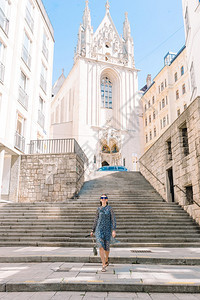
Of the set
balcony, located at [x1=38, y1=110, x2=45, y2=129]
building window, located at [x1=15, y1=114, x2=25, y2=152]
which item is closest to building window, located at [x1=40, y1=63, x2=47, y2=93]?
balcony, located at [x1=38, y1=110, x2=45, y2=129]

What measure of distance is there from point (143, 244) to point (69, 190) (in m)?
7.44

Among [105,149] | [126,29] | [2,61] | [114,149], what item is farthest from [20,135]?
[126,29]

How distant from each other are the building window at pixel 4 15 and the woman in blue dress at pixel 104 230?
13.4 meters

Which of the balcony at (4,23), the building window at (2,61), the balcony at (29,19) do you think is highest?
the balcony at (29,19)

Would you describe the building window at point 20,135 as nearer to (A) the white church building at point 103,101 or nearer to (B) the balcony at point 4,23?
(B) the balcony at point 4,23

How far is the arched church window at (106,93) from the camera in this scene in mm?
37438

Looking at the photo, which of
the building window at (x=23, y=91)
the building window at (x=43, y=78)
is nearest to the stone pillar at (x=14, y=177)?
the building window at (x=23, y=91)

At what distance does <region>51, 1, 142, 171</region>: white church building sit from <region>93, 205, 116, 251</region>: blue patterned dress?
26809 millimetres

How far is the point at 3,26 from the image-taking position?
583 inches

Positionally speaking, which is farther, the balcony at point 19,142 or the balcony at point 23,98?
the balcony at point 23,98

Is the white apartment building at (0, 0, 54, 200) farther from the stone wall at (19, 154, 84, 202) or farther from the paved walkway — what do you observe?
the paved walkway

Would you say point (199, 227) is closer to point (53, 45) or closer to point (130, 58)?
point (53, 45)

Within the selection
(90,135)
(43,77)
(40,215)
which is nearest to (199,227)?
(40,215)

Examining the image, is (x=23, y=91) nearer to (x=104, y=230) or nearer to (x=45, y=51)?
(x=45, y=51)
